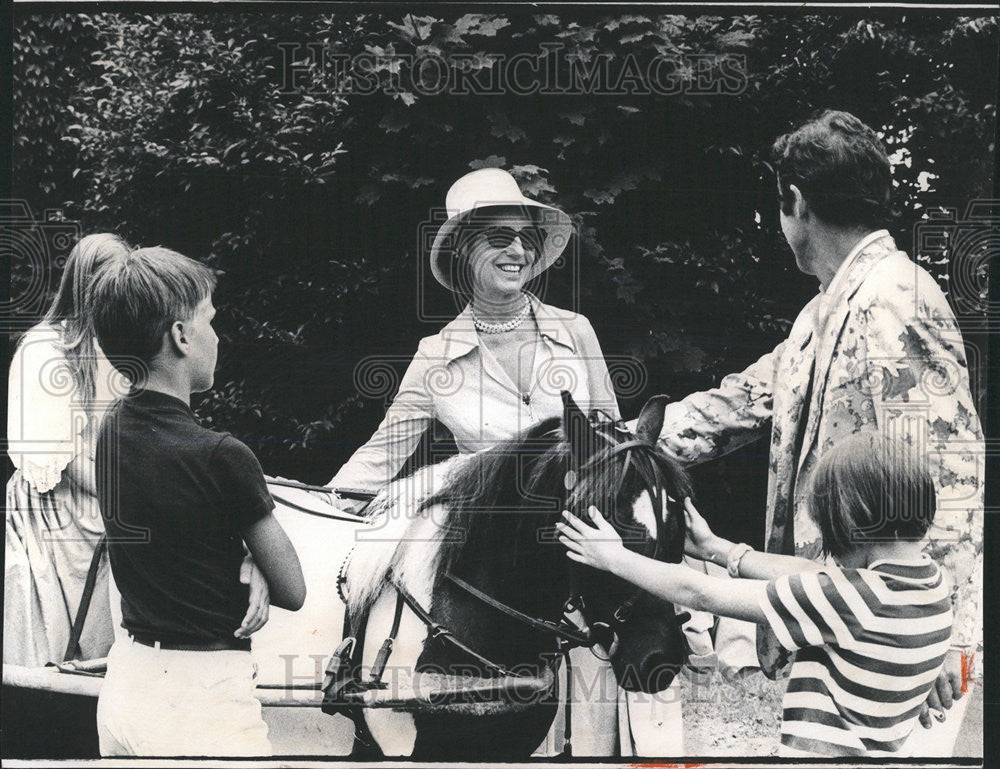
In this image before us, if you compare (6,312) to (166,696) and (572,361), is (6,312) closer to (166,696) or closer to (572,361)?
(166,696)

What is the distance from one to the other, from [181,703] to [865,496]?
8.88 feet

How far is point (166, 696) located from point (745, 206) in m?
2.91

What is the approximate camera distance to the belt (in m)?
4.16

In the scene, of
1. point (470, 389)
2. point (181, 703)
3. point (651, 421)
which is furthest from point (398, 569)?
point (651, 421)

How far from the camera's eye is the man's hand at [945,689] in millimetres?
4215

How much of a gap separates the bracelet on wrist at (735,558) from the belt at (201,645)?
6.04 ft

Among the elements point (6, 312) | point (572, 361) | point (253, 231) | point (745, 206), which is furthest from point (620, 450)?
point (6, 312)

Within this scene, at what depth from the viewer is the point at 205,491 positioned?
414 centimetres

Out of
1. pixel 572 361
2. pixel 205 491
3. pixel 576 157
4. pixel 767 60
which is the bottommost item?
pixel 205 491

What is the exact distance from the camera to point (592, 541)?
13.3ft

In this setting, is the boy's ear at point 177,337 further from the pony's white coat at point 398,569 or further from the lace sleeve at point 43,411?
the pony's white coat at point 398,569

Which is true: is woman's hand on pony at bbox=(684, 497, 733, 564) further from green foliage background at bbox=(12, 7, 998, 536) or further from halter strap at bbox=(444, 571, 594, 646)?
halter strap at bbox=(444, 571, 594, 646)

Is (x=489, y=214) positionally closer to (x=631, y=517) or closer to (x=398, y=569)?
(x=631, y=517)

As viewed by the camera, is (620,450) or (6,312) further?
(6,312)
